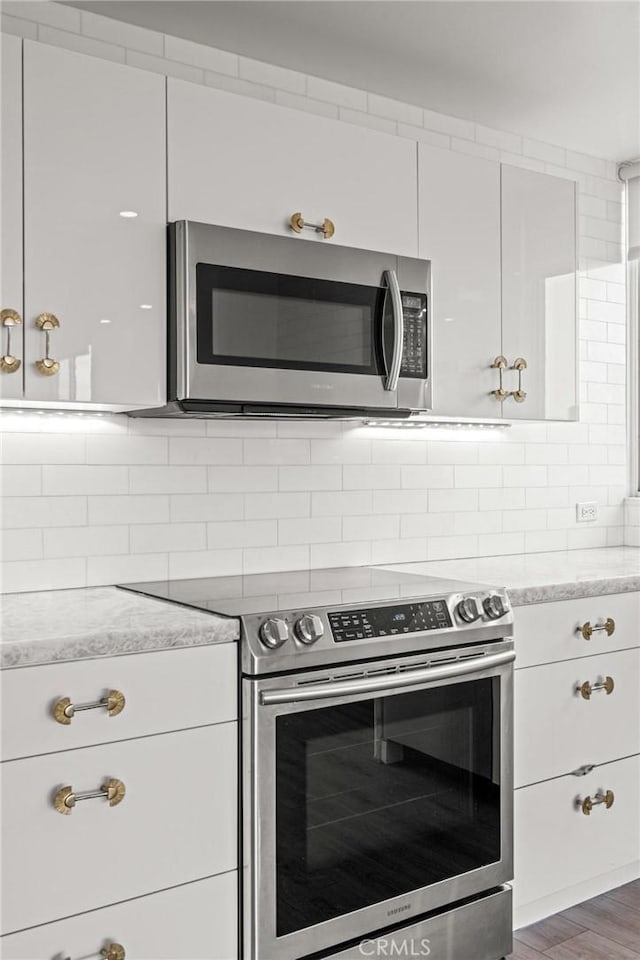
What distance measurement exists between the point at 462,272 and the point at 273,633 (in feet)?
4.54

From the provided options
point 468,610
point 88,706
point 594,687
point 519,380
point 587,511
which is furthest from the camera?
point 587,511

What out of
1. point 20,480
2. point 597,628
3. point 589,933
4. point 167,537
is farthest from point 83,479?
point 589,933

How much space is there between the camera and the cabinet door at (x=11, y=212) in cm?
197

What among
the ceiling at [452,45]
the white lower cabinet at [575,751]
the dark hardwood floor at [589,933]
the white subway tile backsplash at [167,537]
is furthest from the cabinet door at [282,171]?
the dark hardwood floor at [589,933]

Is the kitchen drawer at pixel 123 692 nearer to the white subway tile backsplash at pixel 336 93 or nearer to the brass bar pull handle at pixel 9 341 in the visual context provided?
the brass bar pull handle at pixel 9 341

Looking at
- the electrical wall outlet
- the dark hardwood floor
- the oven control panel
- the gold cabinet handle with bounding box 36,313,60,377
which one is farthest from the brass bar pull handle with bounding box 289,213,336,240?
the dark hardwood floor

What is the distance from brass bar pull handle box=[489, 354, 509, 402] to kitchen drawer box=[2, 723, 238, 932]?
1405mm

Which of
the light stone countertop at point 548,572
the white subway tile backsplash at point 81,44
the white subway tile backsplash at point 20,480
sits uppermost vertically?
the white subway tile backsplash at point 81,44

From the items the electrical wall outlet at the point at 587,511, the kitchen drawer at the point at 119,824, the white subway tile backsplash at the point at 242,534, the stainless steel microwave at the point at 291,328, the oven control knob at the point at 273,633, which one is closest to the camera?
the kitchen drawer at the point at 119,824

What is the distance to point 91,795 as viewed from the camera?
1746mm

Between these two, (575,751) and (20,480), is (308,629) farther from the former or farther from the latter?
(575,751)

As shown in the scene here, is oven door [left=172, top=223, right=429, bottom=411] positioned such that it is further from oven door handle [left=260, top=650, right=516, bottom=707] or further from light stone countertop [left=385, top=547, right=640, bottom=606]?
oven door handle [left=260, top=650, right=516, bottom=707]

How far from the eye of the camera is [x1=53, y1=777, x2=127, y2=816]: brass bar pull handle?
5.60ft

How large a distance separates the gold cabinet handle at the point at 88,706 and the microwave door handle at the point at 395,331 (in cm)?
116
